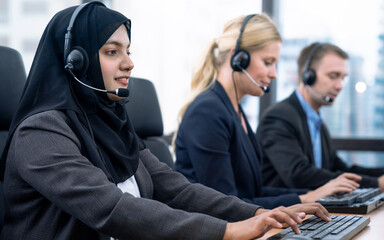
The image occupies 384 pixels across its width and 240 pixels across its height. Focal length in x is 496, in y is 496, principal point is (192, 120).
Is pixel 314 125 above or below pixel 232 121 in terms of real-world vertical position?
below

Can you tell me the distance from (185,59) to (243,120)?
1299 millimetres

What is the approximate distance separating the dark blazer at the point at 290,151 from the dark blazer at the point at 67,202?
1069mm

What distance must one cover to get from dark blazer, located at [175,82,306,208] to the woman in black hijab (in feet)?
0.83

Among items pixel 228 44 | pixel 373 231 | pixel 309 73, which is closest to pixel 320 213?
pixel 373 231

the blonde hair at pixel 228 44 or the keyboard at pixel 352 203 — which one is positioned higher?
the blonde hair at pixel 228 44

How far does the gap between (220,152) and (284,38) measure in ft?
5.56

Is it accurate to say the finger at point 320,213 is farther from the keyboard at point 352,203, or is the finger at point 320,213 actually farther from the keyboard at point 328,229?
the keyboard at point 352,203

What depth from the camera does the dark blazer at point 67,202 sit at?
0.90 m

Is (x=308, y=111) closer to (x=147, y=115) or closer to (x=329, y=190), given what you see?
(x=329, y=190)

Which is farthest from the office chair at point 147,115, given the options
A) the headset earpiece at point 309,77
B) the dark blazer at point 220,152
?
the headset earpiece at point 309,77

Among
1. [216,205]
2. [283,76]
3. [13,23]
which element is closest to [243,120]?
[216,205]

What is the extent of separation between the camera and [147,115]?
5.51 ft

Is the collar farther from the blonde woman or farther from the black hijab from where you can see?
the black hijab

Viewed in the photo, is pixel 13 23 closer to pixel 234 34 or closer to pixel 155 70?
pixel 155 70
